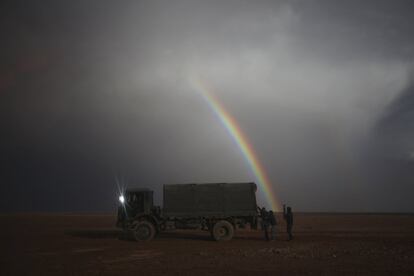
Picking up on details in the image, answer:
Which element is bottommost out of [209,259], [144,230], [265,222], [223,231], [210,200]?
[209,259]

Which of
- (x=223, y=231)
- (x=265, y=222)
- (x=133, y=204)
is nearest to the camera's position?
(x=265, y=222)

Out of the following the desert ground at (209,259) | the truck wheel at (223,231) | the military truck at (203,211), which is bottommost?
the desert ground at (209,259)

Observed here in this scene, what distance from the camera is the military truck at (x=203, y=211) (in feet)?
77.1

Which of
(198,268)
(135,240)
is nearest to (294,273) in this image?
(198,268)

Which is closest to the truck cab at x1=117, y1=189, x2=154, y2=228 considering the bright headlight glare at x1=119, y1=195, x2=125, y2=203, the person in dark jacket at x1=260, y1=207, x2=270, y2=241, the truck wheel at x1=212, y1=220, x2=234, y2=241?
the bright headlight glare at x1=119, y1=195, x2=125, y2=203

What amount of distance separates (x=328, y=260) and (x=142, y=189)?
13.3 meters

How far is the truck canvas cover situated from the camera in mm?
23562

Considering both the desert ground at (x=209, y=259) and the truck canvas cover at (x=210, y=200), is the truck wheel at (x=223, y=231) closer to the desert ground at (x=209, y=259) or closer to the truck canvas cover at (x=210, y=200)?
the truck canvas cover at (x=210, y=200)

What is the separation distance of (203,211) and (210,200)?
84cm

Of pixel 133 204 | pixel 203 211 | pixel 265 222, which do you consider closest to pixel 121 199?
pixel 133 204

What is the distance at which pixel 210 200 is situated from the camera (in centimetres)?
2375

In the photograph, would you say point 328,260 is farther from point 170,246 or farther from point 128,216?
point 128,216

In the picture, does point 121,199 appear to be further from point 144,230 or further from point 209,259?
point 209,259

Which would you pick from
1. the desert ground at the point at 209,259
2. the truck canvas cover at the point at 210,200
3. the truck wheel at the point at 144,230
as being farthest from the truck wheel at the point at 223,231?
the truck wheel at the point at 144,230
